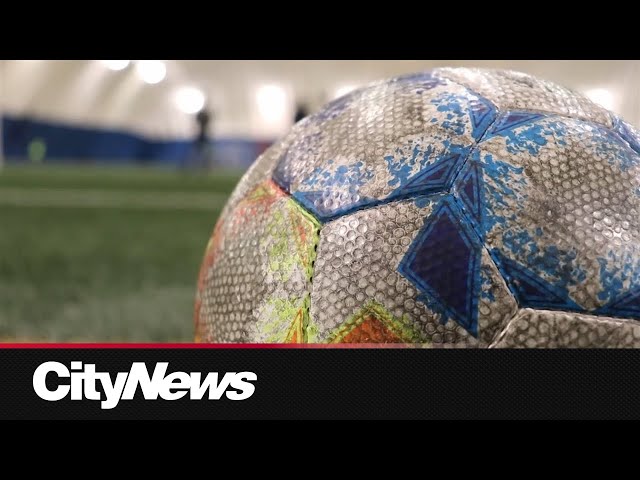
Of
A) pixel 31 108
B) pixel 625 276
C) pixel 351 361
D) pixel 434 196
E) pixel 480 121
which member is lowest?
pixel 31 108

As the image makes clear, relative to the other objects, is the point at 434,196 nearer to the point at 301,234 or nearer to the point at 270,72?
the point at 301,234

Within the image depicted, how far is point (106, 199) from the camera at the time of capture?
9734 mm

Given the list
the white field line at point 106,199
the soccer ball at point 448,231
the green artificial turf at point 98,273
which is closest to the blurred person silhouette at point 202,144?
the white field line at point 106,199

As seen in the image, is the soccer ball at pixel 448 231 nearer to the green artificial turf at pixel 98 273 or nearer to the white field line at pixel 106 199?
the green artificial turf at pixel 98 273

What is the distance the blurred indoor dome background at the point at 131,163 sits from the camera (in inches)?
145

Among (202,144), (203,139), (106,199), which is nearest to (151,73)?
(202,144)

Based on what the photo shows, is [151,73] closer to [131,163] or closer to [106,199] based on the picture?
[131,163]

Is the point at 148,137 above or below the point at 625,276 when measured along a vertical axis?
below

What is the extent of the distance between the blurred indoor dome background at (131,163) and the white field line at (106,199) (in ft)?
0.09

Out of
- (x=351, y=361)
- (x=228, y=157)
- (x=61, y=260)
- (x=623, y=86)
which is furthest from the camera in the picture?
(x=228, y=157)

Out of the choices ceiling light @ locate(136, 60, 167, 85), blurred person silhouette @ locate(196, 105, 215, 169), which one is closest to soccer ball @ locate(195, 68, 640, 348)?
blurred person silhouette @ locate(196, 105, 215, 169)

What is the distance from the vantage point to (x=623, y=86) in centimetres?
1409

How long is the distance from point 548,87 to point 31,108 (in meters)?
25.4

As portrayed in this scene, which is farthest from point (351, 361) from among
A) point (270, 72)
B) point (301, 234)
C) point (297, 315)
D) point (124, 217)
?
point (270, 72)
